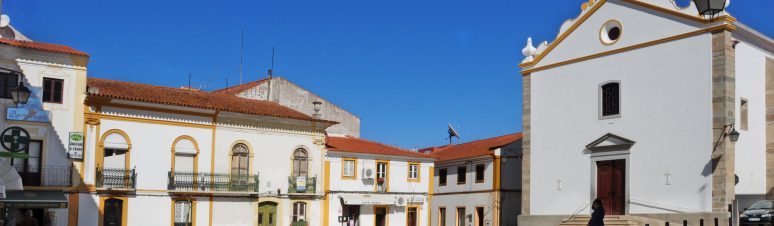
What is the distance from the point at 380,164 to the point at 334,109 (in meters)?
8.69

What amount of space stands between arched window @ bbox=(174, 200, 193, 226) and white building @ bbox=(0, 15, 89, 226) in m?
3.83

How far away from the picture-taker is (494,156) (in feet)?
126

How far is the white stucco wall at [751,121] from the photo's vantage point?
26641mm

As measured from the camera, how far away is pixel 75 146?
92.9 feet

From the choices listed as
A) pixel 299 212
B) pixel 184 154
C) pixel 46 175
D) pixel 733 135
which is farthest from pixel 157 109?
pixel 733 135

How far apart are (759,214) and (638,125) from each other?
5323 millimetres

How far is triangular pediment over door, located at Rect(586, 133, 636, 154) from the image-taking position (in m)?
28.5

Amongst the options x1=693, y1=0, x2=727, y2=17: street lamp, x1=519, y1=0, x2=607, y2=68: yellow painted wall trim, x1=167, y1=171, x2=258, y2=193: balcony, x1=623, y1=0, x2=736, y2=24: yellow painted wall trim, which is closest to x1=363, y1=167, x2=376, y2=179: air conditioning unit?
x1=167, y1=171, x2=258, y2=193: balcony

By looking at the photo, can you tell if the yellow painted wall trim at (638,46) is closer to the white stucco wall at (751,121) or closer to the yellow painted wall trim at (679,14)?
the yellow painted wall trim at (679,14)

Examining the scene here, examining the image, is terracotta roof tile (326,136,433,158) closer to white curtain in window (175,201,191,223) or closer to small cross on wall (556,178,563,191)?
white curtain in window (175,201,191,223)

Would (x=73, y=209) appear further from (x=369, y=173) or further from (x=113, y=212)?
(x=369, y=173)

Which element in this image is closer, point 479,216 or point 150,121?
point 150,121

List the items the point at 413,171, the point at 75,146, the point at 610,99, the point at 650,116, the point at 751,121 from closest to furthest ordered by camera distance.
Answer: the point at 751,121, the point at 650,116, the point at 75,146, the point at 610,99, the point at 413,171

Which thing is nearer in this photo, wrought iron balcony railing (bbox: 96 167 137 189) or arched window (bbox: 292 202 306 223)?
wrought iron balcony railing (bbox: 96 167 137 189)
